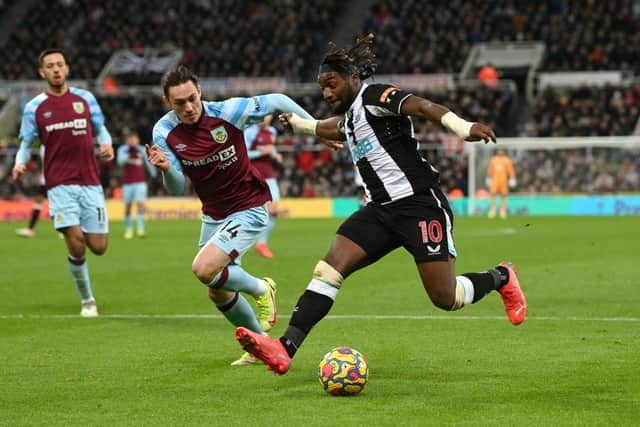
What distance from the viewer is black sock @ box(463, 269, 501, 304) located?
8.02 meters

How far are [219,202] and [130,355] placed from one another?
138cm

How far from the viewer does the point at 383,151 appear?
750cm

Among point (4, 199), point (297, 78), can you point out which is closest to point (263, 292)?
point (4, 199)

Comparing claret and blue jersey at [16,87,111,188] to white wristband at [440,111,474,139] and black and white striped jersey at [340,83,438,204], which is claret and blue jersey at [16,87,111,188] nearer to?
black and white striped jersey at [340,83,438,204]

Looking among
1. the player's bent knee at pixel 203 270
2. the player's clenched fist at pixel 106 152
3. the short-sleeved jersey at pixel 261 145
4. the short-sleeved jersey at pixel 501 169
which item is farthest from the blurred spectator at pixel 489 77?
the player's bent knee at pixel 203 270

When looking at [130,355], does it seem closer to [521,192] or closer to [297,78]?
[521,192]

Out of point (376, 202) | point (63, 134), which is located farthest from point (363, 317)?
point (376, 202)

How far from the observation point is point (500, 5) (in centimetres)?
4403

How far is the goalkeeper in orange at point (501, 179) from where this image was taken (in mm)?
33344

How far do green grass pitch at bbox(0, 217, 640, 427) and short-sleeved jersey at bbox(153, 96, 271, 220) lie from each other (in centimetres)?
122

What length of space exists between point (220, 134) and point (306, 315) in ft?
5.98

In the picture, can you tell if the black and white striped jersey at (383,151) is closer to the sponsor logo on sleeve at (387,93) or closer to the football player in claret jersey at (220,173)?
the sponsor logo on sleeve at (387,93)

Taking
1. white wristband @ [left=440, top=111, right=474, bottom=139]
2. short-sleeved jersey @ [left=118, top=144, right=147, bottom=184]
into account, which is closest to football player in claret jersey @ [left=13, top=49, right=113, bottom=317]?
white wristband @ [left=440, top=111, right=474, bottom=139]

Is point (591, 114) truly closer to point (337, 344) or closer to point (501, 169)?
point (501, 169)
